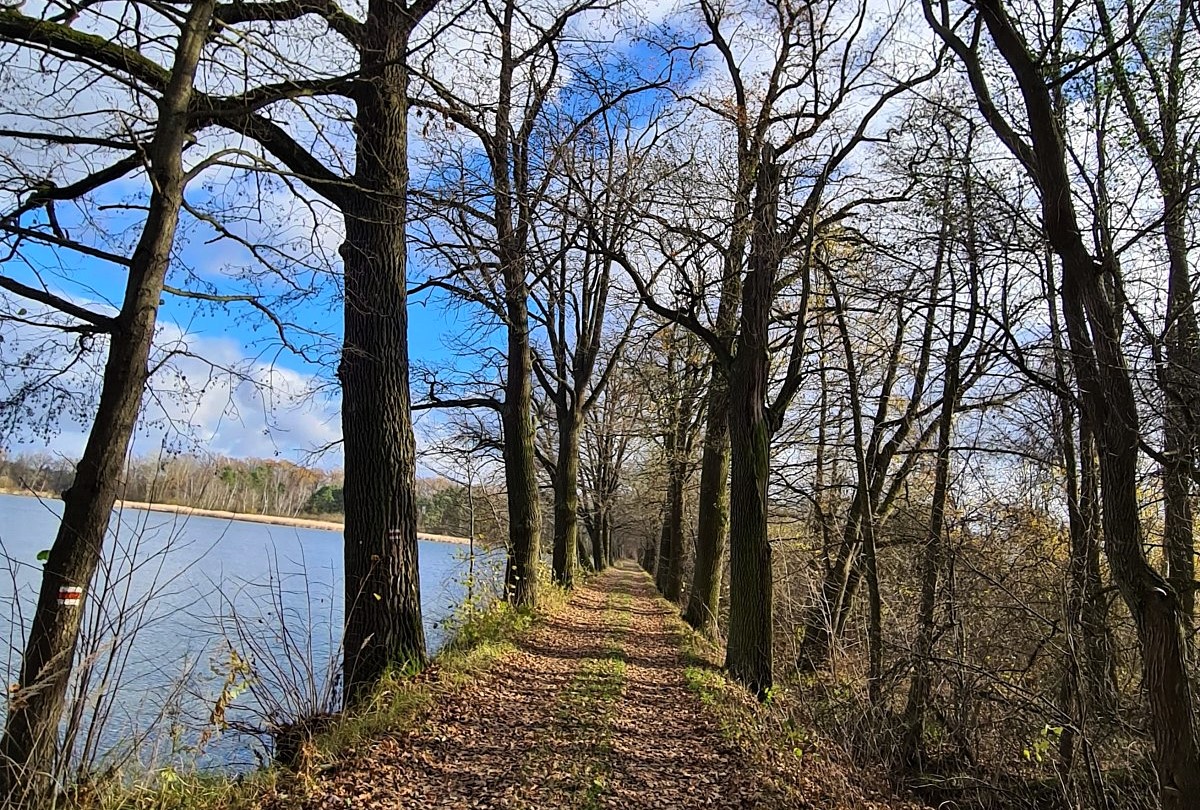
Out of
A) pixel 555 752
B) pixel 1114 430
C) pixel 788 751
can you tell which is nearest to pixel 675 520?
pixel 788 751

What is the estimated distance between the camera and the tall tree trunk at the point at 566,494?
1512 cm

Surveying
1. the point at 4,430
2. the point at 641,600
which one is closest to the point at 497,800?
the point at 4,430

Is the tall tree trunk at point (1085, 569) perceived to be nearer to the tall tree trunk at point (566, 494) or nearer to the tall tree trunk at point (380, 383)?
the tall tree trunk at point (380, 383)

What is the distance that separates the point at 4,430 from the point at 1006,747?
336 inches

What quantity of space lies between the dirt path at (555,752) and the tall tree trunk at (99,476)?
4.71 ft

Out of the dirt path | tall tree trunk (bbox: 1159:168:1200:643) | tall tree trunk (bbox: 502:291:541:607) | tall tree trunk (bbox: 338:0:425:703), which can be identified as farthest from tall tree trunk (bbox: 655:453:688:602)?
tall tree trunk (bbox: 1159:168:1200:643)

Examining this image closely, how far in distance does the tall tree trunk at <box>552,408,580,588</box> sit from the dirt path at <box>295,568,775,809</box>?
6899mm

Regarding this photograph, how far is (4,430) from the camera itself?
487 centimetres

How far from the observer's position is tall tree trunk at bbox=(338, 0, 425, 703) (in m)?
6.14

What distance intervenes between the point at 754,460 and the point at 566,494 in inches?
291

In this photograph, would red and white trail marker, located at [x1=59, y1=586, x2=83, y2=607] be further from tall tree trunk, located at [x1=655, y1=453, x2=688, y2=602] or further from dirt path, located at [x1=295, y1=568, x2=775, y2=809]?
tall tree trunk, located at [x1=655, y1=453, x2=688, y2=602]

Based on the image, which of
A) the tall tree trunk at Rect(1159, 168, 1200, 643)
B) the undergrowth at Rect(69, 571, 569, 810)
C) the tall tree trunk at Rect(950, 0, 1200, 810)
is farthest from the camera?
the tall tree trunk at Rect(1159, 168, 1200, 643)

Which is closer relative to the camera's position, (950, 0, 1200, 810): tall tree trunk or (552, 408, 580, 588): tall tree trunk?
(950, 0, 1200, 810): tall tree trunk

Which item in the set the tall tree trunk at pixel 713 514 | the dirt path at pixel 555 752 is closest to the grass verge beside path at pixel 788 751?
the dirt path at pixel 555 752
